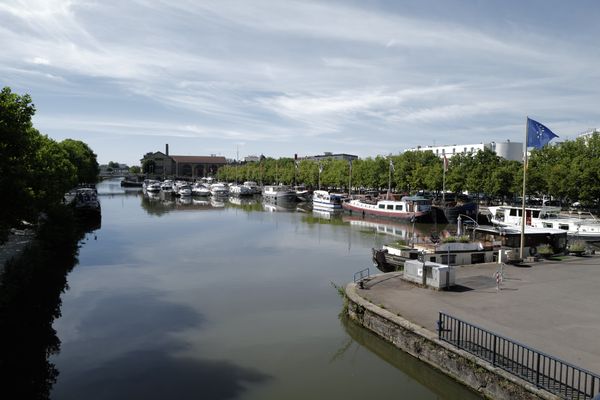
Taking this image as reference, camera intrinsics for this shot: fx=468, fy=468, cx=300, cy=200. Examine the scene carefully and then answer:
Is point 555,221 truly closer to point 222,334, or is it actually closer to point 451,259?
point 451,259

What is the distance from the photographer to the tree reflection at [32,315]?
51.6ft

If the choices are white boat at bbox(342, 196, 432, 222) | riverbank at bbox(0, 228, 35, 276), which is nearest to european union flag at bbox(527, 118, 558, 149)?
riverbank at bbox(0, 228, 35, 276)

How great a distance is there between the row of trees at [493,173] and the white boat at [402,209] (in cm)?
792

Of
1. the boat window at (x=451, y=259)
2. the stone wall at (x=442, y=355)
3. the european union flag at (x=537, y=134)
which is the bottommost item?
the stone wall at (x=442, y=355)

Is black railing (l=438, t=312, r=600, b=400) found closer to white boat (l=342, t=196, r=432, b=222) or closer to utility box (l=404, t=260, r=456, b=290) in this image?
utility box (l=404, t=260, r=456, b=290)

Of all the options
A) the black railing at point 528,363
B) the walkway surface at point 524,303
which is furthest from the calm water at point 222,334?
→ the walkway surface at point 524,303

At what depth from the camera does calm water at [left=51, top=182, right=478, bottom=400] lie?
50.8 feet

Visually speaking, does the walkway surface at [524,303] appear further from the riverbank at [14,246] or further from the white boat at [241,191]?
the white boat at [241,191]

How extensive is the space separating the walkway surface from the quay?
3 cm

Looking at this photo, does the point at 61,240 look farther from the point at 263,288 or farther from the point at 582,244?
the point at 582,244

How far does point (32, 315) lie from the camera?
71.4 ft

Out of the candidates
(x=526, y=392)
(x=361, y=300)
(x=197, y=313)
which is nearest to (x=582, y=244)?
(x=361, y=300)

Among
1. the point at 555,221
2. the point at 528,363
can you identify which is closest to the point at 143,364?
the point at 528,363

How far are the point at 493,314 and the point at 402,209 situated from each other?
53.4 m
